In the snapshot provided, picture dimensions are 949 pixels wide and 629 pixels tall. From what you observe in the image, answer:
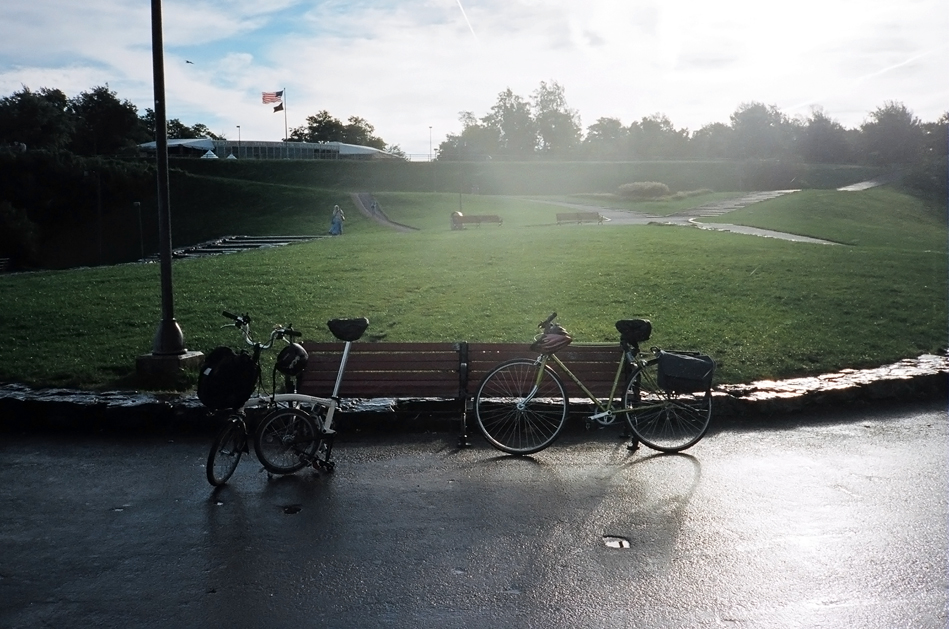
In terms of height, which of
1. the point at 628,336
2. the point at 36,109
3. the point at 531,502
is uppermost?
the point at 36,109

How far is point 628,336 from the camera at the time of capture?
25.5ft

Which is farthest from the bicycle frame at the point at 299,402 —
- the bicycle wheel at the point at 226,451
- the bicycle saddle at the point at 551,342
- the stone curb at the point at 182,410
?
the bicycle saddle at the point at 551,342

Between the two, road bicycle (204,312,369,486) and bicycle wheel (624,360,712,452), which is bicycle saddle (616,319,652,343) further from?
road bicycle (204,312,369,486)

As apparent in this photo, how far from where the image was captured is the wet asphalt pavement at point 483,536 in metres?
4.34

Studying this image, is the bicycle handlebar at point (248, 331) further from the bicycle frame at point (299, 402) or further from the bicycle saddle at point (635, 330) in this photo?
the bicycle saddle at point (635, 330)

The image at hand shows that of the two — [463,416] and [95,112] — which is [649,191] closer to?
[463,416]

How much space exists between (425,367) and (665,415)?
2.39 metres

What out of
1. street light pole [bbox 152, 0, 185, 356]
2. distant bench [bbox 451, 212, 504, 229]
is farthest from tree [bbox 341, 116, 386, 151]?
street light pole [bbox 152, 0, 185, 356]

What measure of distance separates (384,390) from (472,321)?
420 centimetres

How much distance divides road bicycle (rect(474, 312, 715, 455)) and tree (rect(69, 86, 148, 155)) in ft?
275

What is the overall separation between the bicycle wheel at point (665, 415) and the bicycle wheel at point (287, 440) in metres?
2.79

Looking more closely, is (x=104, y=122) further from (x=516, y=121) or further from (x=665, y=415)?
(x=665, y=415)

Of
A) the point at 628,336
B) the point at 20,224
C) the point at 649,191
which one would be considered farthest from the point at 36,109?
the point at 628,336

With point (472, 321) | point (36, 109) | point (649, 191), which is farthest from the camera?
point (36, 109)
